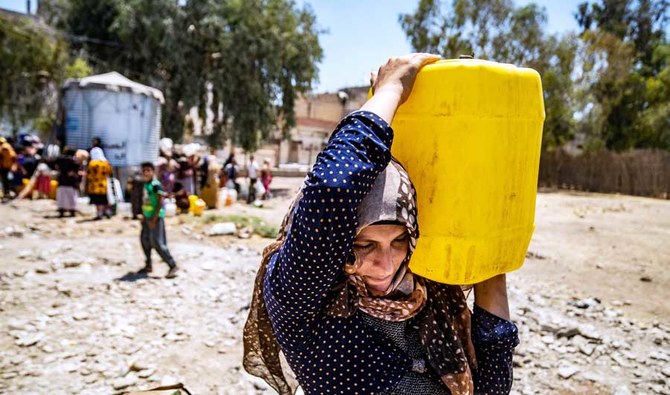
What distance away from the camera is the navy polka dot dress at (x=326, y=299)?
847 mm

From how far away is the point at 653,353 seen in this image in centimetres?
371

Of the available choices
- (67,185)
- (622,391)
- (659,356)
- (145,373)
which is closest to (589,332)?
(659,356)

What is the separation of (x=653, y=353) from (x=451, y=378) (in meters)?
3.66

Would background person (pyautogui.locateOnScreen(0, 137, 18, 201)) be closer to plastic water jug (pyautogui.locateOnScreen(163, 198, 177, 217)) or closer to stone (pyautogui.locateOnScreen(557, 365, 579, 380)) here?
plastic water jug (pyautogui.locateOnScreen(163, 198, 177, 217))

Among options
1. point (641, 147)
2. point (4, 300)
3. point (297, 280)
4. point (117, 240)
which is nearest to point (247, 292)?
point (4, 300)

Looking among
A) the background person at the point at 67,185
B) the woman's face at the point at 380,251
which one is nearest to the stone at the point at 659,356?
the woman's face at the point at 380,251

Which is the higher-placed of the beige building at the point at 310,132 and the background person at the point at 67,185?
the beige building at the point at 310,132

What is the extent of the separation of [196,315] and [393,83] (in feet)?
12.9

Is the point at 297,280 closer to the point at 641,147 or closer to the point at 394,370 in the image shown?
the point at 394,370

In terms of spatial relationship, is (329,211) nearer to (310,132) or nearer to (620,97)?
(620,97)

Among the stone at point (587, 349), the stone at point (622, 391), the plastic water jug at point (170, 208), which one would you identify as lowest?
the stone at point (622, 391)

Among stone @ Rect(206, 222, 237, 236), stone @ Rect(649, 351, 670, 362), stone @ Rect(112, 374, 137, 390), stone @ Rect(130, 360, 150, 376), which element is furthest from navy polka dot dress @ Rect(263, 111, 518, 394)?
stone @ Rect(206, 222, 237, 236)

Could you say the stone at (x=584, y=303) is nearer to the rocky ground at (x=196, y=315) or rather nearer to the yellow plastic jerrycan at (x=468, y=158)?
the rocky ground at (x=196, y=315)

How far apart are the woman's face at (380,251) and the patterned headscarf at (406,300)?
0.06ft
